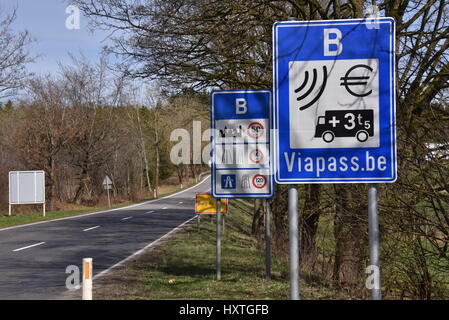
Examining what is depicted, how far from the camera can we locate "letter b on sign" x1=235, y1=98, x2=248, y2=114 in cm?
779

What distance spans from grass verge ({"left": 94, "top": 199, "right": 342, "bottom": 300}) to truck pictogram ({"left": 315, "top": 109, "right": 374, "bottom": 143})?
4632 mm

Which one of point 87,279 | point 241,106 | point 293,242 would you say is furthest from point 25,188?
point 293,242

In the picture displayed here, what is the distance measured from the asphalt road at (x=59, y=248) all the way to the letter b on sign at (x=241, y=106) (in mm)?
3720

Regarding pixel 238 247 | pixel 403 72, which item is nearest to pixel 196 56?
pixel 403 72

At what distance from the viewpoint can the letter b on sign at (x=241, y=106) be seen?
7.79 metres

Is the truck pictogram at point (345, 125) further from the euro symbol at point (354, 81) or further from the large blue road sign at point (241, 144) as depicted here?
the large blue road sign at point (241, 144)

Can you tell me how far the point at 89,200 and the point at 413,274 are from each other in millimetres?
44099

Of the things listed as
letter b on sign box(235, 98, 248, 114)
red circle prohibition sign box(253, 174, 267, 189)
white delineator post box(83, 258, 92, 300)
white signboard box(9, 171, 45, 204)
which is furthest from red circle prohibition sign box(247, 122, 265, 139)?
white signboard box(9, 171, 45, 204)

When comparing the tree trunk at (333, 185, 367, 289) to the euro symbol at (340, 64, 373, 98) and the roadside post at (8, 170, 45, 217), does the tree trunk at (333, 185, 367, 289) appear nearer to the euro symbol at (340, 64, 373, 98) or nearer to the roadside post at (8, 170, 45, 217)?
the euro symbol at (340, 64, 373, 98)

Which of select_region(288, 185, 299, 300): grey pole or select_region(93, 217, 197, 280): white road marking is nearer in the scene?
select_region(288, 185, 299, 300): grey pole

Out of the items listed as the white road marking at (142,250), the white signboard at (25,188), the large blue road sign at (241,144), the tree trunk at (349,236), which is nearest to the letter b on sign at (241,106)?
the large blue road sign at (241,144)

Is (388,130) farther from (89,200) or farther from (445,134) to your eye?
(89,200)

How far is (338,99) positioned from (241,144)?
14.5 feet

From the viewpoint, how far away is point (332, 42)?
3.03 m
